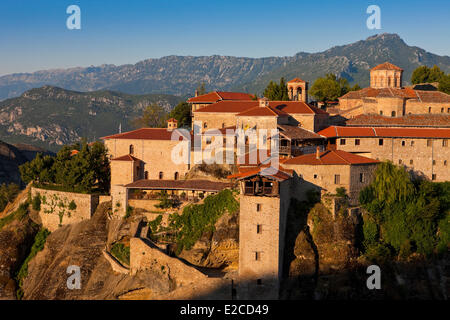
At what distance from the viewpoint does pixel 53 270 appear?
183 feet

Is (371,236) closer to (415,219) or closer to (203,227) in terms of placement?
(415,219)

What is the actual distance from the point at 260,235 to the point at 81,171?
2524 centimetres

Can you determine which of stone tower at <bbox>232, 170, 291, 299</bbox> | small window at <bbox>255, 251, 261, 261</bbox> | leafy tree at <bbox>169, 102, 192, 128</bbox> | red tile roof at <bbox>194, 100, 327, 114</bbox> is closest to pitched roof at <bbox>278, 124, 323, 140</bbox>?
red tile roof at <bbox>194, 100, 327, 114</bbox>

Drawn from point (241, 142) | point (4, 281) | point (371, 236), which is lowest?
point (4, 281)

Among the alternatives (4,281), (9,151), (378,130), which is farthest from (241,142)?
(9,151)

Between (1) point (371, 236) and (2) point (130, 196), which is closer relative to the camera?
(1) point (371, 236)

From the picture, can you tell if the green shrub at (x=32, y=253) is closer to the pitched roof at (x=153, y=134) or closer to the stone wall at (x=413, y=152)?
the pitched roof at (x=153, y=134)

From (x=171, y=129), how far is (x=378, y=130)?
22.3 meters

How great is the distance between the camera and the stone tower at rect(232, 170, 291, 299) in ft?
146

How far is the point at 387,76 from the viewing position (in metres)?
79.5

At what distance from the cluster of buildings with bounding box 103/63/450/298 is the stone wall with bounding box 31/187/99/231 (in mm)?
3579

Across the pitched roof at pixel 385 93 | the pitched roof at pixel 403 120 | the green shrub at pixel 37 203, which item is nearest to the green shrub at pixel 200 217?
the pitched roof at pixel 403 120

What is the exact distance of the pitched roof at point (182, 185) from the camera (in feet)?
177

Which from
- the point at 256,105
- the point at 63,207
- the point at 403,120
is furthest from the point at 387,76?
the point at 63,207
